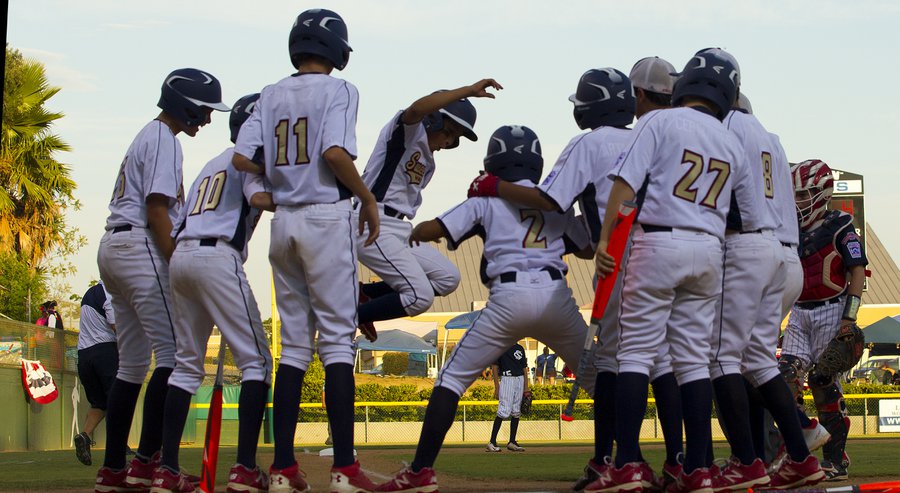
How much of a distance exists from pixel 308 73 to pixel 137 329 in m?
1.92

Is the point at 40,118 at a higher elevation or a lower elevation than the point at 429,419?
higher

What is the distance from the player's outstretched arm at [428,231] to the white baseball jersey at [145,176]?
1.40 meters

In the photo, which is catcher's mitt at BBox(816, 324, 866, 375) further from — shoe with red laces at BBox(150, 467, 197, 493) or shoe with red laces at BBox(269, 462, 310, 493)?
shoe with red laces at BBox(150, 467, 197, 493)

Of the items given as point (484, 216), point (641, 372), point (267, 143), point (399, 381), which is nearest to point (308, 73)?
point (267, 143)

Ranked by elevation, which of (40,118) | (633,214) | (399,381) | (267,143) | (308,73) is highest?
(40,118)

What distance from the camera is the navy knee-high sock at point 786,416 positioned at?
633 centimetres

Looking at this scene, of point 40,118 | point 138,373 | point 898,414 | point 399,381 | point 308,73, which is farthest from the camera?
point 399,381

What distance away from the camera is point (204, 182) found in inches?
252

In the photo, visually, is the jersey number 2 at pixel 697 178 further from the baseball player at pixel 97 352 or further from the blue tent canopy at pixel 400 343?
the blue tent canopy at pixel 400 343

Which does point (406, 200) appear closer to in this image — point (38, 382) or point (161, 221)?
point (161, 221)

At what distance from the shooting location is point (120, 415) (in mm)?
6664

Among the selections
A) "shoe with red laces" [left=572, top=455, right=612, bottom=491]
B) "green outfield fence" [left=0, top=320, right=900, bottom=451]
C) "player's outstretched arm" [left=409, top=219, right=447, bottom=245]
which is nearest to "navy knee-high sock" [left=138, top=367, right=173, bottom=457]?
"player's outstretched arm" [left=409, top=219, right=447, bottom=245]

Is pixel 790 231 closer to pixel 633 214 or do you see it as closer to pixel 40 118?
pixel 633 214

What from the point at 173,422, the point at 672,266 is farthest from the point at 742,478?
the point at 173,422
